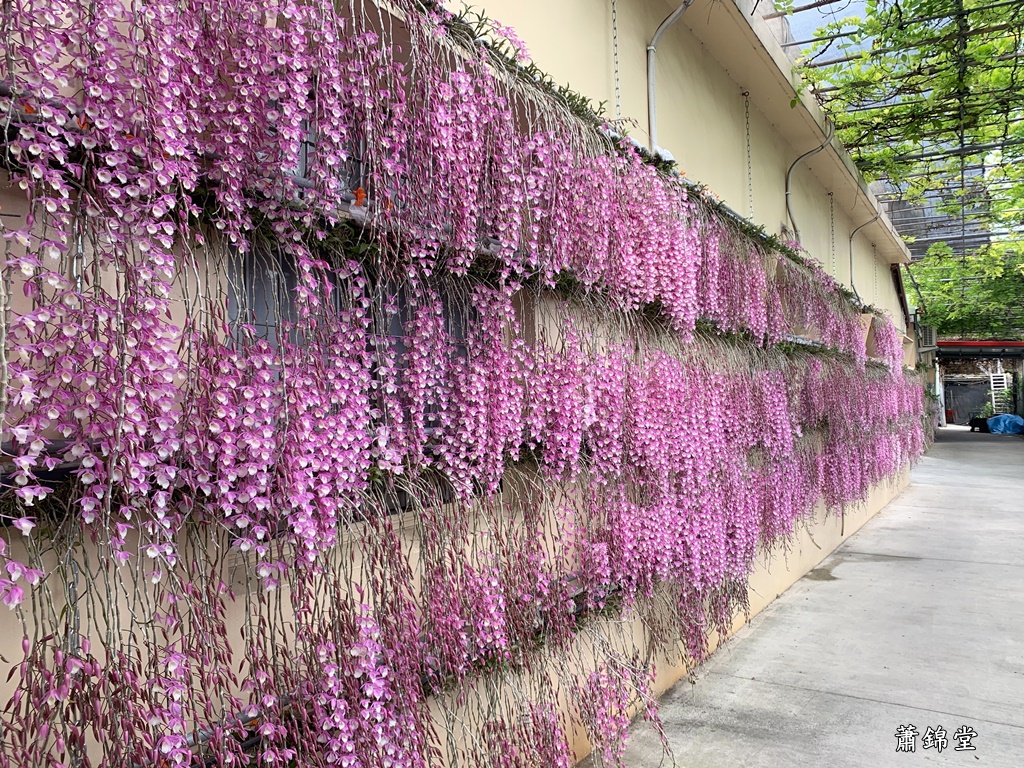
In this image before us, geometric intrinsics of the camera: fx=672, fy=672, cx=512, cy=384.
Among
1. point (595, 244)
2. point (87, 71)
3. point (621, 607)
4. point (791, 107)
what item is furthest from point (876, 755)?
point (791, 107)

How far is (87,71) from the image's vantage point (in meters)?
1.13

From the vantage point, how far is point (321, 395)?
58.3 inches

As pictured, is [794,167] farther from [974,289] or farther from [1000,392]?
[1000,392]

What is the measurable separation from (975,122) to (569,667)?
6545 millimetres

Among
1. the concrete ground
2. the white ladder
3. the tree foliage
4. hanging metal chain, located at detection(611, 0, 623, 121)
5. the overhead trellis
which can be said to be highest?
the overhead trellis

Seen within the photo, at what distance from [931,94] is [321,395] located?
6.66m

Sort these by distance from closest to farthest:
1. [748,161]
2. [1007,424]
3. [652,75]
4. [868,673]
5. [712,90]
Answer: [652,75] → [868,673] → [712,90] → [748,161] → [1007,424]

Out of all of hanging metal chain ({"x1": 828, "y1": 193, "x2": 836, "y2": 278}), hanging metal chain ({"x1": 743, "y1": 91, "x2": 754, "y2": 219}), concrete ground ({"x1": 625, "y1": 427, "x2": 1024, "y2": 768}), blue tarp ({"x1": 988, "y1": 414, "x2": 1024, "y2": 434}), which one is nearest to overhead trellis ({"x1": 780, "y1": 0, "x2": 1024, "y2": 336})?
hanging metal chain ({"x1": 828, "y1": 193, "x2": 836, "y2": 278})

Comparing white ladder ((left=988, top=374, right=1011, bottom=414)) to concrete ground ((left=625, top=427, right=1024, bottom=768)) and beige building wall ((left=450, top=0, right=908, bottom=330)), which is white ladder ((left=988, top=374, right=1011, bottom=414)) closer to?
beige building wall ((left=450, top=0, right=908, bottom=330))

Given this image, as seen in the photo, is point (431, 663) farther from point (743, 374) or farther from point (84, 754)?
point (743, 374)

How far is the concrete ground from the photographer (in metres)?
2.79

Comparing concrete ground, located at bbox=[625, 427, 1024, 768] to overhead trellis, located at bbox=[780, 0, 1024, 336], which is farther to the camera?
overhead trellis, located at bbox=[780, 0, 1024, 336]

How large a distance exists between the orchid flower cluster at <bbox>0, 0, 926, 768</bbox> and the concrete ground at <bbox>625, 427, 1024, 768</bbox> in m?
0.48

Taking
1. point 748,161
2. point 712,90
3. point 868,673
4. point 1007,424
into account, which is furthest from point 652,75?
point 1007,424
